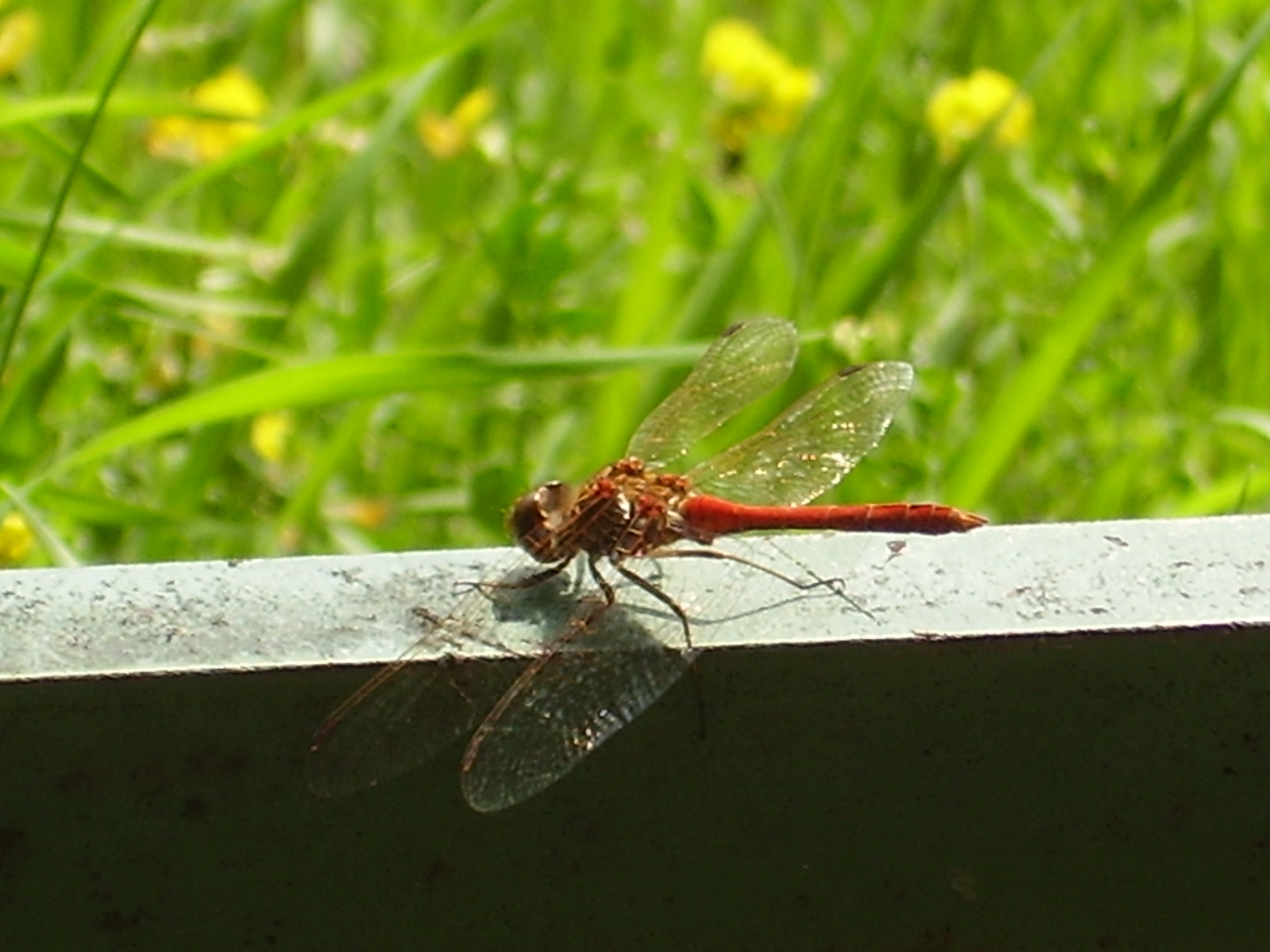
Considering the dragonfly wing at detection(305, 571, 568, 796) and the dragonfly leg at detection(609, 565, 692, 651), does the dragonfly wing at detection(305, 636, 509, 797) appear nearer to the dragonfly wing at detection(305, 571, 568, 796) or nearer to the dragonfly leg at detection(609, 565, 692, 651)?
the dragonfly wing at detection(305, 571, 568, 796)

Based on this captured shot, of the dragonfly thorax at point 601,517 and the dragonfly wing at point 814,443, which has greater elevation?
the dragonfly wing at point 814,443

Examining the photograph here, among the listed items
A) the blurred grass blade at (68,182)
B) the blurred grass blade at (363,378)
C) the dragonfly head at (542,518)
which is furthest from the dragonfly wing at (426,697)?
the blurred grass blade at (68,182)

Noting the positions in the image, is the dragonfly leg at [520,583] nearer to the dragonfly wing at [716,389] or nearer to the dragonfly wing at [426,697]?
the dragonfly wing at [426,697]

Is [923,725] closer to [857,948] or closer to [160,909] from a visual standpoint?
[857,948]

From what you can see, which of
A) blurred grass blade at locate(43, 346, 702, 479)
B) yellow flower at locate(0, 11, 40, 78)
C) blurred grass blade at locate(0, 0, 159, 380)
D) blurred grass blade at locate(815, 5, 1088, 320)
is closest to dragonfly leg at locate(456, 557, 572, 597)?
blurred grass blade at locate(43, 346, 702, 479)

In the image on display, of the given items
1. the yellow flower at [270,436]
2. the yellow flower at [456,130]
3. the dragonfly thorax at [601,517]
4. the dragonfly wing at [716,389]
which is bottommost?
the dragonfly thorax at [601,517]

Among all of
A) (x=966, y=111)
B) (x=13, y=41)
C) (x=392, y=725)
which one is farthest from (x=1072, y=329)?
(x=13, y=41)
